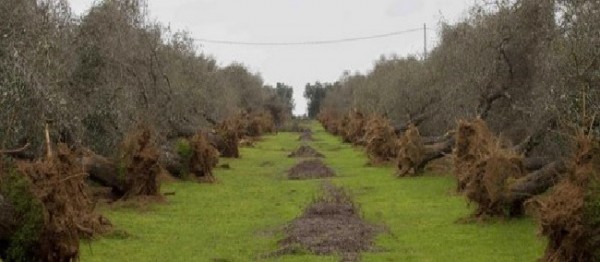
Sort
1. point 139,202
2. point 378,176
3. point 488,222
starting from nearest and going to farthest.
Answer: point 488,222 → point 139,202 → point 378,176

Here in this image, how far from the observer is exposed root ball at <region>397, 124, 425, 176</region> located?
131 ft

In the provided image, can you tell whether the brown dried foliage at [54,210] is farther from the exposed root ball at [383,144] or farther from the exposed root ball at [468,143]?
the exposed root ball at [383,144]

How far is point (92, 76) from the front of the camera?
110 feet

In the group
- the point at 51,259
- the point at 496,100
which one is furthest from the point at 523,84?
the point at 51,259

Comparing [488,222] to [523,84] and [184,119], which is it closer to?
[523,84]

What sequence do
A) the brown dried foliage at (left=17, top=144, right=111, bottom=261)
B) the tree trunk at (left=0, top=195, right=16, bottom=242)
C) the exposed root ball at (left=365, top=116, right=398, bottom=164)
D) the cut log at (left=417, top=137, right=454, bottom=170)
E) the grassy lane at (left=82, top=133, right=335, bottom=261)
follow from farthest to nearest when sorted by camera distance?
the exposed root ball at (left=365, top=116, right=398, bottom=164) → the cut log at (left=417, top=137, right=454, bottom=170) → the grassy lane at (left=82, top=133, right=335, bottom=261) → the brown dried foliage at (left=17, top=144, right=111, bottom=261) → the tree trunk at (left=0, top=195, right=16, bottom=242)

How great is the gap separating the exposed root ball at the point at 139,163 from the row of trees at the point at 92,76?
174cm

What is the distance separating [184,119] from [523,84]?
67.3 ft

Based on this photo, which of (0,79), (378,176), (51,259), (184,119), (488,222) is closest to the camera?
(51,259)

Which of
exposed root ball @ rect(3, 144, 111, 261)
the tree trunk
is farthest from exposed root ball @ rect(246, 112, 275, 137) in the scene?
the tree trunk

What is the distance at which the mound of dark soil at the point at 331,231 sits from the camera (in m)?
19.8

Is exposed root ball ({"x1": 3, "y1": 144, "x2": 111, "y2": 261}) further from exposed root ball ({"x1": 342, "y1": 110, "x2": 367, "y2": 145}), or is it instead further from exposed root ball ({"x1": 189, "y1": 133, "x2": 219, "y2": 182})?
exposed root ball ({"x1": 342, "y1": 110, "x2": 367, "y2": 145})

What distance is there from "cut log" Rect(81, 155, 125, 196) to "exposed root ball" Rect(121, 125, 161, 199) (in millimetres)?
292

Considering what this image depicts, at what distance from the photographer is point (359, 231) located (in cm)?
2245
